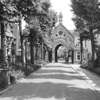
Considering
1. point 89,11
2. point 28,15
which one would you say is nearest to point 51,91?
point 89,11

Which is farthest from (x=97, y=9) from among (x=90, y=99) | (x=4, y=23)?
(x=90, y=99)

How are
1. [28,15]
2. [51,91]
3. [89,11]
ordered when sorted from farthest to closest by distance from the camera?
[28,15], [89,11], [51,91]

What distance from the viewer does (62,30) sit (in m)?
66.5

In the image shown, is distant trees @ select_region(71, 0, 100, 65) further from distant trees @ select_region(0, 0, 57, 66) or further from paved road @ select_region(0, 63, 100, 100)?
paved road @ select_region(0, 63, 100, 100)

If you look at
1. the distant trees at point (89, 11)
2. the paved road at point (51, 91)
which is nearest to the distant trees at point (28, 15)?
the distant trees at point (89, 11)

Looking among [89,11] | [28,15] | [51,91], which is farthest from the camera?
[28,15]

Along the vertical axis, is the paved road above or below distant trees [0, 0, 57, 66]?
below

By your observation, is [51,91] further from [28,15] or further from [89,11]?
[28,15]

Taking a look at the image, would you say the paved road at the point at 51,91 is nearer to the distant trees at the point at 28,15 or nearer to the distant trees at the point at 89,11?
the distant trees at the point at 28,15

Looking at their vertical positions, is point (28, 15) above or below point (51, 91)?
above

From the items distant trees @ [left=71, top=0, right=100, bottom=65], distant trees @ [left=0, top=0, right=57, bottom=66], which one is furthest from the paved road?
distant trees @ [left=71, top=0, right=100, bottom=65]

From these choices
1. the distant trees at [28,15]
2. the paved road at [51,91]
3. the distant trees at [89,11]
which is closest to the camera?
the paved road at [51,91]

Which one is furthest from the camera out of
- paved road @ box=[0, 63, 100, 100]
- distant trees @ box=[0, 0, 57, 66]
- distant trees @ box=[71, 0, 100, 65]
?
distant trees @ box=[71, 0, 100, 65]

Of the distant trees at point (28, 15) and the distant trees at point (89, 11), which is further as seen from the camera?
the distant trees at point (89, 11)
